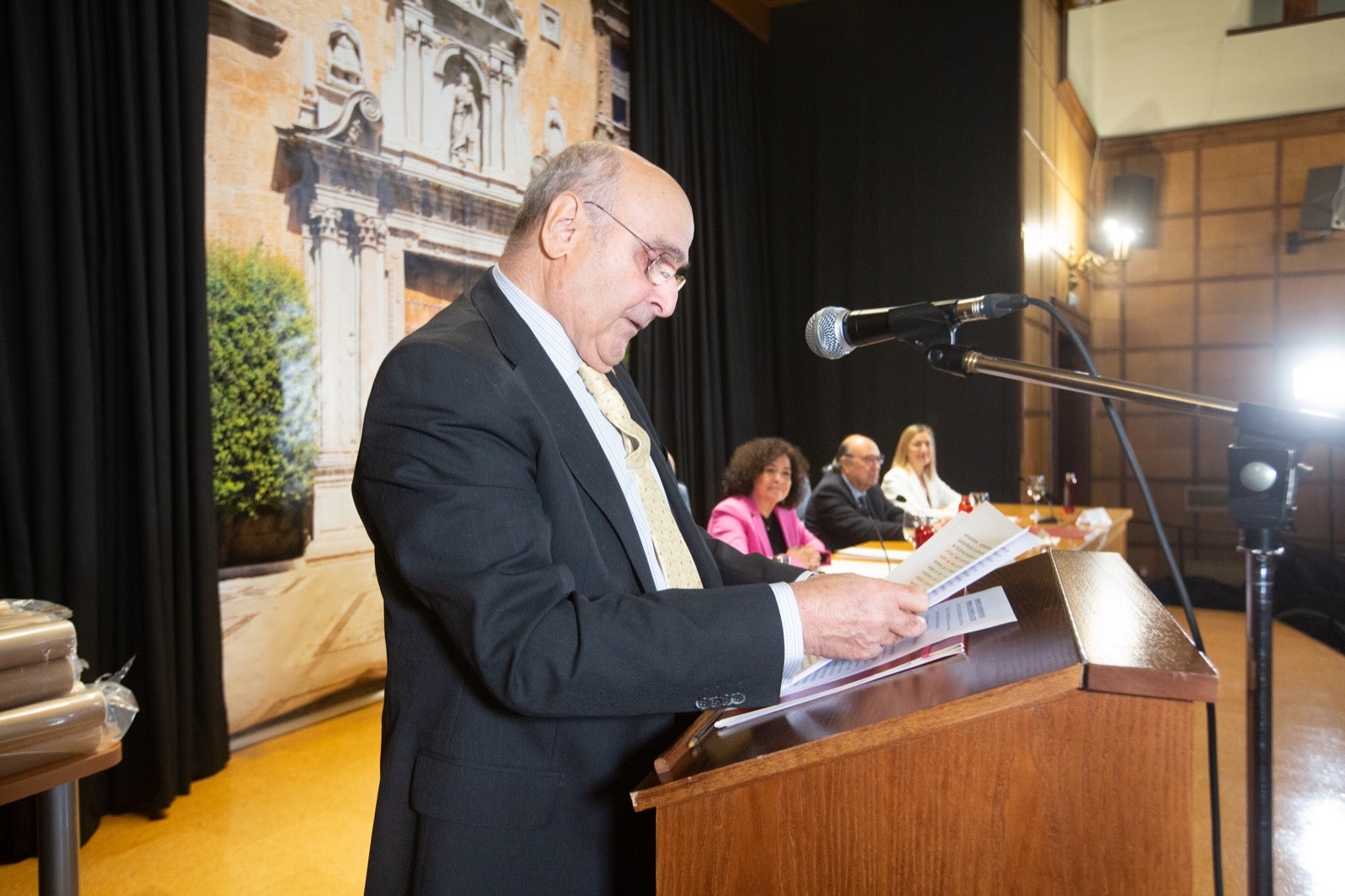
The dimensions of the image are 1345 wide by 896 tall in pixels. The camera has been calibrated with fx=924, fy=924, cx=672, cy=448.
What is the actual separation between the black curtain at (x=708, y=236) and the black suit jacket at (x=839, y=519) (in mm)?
1330

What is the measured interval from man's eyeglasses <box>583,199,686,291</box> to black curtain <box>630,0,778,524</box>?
4.50 metres

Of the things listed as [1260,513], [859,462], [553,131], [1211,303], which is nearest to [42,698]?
[1260,513]

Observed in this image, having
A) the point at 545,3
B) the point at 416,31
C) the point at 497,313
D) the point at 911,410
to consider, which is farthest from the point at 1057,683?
the point at 911,410

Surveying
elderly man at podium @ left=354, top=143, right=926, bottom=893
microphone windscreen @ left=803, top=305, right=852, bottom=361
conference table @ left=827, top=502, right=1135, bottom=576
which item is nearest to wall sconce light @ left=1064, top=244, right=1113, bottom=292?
conference table @ left=827, top=502, right=1135, bottom=576

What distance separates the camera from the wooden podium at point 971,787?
2.58 ft

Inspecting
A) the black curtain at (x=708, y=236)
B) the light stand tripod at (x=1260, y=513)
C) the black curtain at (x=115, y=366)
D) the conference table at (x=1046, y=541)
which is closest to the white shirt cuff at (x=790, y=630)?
the light stand tripod at (x=1260, y=513)

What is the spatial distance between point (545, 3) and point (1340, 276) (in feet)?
24.2

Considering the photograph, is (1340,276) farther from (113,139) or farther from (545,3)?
(113,139)

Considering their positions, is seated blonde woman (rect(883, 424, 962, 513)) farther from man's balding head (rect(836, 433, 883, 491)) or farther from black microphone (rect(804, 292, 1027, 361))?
black microphone (rect(804, 292, 1027, 361))

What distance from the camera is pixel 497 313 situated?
1.22 meters

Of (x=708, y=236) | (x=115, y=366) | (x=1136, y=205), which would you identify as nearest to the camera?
(x=115, y=366)

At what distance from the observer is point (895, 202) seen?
7.15 meters

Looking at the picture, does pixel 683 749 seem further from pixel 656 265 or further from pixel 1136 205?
pixel 1136 205

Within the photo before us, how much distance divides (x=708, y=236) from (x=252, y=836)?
4.88 meters
